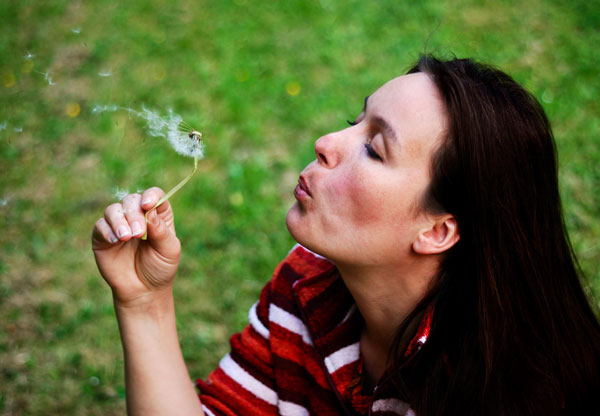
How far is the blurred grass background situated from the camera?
3.14 metres

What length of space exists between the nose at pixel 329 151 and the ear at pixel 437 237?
13.1 inches

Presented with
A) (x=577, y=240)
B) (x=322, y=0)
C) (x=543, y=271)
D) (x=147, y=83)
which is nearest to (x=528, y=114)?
(x=543, y=271)

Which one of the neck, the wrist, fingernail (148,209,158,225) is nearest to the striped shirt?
the neck

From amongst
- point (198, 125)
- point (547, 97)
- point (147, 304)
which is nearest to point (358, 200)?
point (147, 304)

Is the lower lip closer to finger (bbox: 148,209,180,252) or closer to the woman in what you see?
the woman

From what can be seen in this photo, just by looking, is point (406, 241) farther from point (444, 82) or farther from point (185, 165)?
point (185, 165)

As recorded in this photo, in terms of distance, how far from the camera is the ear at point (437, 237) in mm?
1672

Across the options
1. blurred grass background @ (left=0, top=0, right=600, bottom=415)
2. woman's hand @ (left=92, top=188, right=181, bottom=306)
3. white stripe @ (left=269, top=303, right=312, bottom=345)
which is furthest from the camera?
blurred grass background @ (left=0, top=0, right=600, bottom=415)

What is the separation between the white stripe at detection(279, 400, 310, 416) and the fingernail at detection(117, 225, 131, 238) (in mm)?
892

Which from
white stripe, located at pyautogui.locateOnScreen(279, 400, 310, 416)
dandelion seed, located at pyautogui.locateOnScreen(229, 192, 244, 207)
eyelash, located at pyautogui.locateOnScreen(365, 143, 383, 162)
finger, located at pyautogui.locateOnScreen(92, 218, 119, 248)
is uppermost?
eyelash, located at pyautogui.locateOnScreen(365, 143, 383, 162)

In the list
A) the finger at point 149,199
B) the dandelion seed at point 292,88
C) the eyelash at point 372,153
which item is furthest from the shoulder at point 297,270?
the dandelion seed at point 292,88

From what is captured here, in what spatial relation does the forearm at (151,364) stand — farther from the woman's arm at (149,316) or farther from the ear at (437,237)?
the ear at (437,237)

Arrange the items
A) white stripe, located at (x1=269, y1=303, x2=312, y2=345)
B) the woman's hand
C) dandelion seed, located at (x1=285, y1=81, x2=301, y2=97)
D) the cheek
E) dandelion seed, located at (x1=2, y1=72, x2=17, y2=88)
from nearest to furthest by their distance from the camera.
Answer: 1. the cheek
2. the woman's hand
3. white stripe, located at (x1=269, y1=303, x2=312, y2=345)
4. dandelion seed, located at (x1=2, y1=72, x2=17, y2=88)
5. dandelion seed, located at (x1=285, y1=81, x2=301, y2=97)

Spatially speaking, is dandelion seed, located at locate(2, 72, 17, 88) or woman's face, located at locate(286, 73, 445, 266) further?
dandelion seed, located at locate(2, 72, 17, 88)
